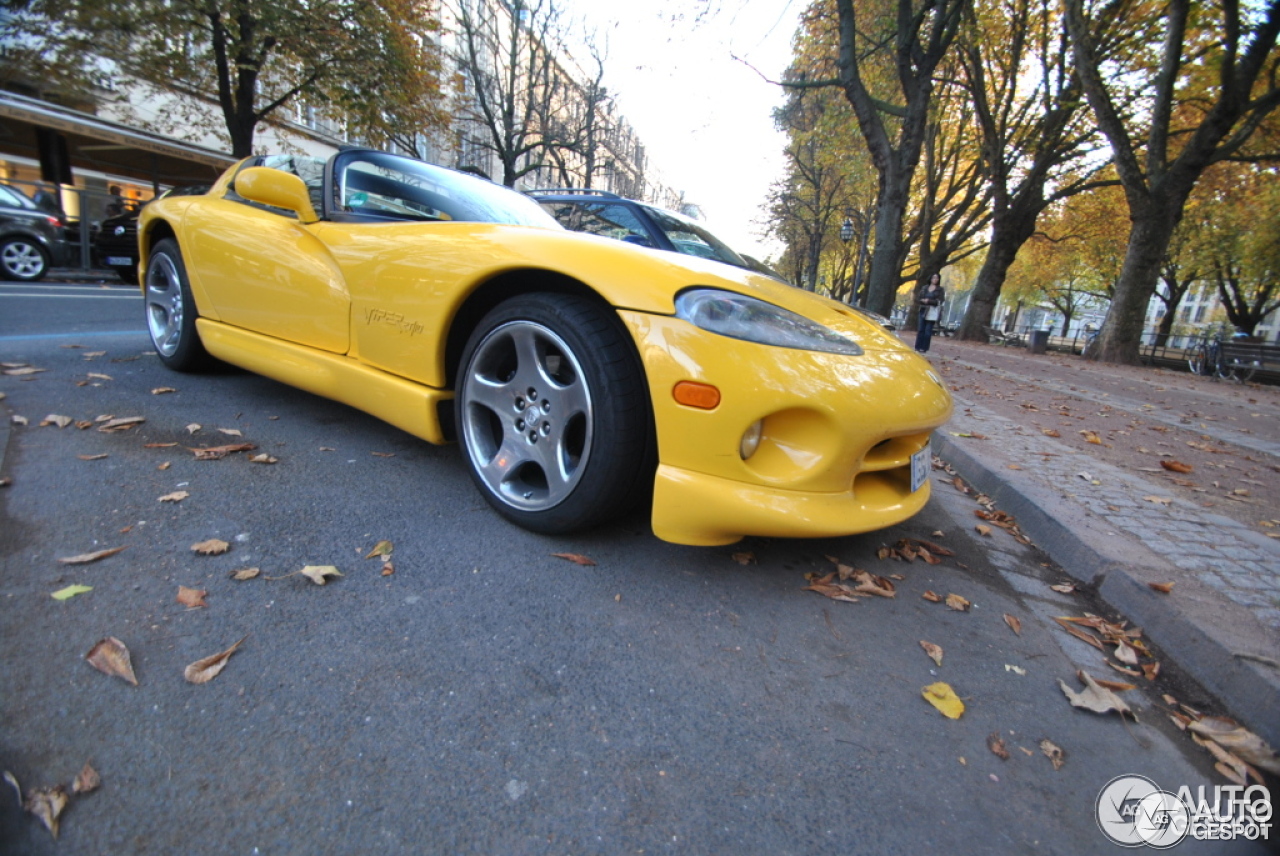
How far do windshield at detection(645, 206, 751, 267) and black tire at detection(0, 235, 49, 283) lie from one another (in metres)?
10.4

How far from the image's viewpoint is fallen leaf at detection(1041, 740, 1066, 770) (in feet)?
4.42

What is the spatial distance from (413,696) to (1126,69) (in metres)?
20.2

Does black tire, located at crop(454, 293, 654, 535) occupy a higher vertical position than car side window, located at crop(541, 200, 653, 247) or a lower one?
lower

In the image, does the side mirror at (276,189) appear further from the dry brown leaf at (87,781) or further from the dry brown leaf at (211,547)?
the dry brown leaf at (87,781)

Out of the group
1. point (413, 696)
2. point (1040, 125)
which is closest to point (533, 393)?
point (413, 696)

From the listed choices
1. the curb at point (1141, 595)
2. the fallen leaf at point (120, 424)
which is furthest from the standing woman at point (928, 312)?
the fallen leaf at point (120, 424)

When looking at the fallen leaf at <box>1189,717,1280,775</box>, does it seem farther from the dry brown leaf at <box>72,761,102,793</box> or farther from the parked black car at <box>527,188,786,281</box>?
the parked black car at <box>527,188,786,281</box>

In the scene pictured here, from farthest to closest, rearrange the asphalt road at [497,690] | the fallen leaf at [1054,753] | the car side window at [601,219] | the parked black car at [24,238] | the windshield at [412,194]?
the parked black car at [24,238] < the car side window at [601,219] < the windshield at [412,194] < the fallen leaf at [1054,753] < the asphalt road at [497,690]

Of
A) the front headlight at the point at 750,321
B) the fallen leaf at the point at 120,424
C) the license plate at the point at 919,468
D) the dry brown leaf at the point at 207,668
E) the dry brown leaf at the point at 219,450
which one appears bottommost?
the dry brown leaf at the point at 207,668

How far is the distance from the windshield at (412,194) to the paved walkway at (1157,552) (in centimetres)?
268

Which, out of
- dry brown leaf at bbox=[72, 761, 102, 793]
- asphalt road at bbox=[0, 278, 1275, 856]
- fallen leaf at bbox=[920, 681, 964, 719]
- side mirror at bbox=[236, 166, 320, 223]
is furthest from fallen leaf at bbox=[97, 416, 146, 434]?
fallen leaf at bbox=[920, 681, 964, 719]

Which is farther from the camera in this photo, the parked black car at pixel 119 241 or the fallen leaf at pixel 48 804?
the parked black car at pixel 119 241

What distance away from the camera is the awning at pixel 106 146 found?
1283 cm

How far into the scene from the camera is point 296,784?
1061 millimetres
